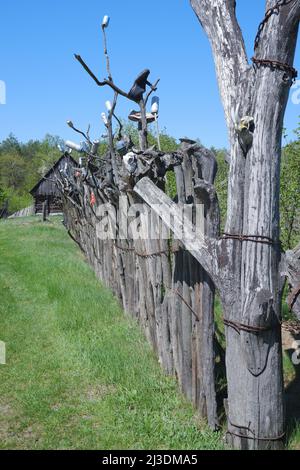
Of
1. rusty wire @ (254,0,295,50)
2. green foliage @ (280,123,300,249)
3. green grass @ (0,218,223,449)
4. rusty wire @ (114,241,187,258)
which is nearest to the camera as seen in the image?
rusty wire @ (254,0,295,50)

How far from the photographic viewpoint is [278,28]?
2.86 m

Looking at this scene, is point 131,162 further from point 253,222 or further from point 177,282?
point 253,222

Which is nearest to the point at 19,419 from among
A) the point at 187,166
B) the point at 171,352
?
the point at 171,352

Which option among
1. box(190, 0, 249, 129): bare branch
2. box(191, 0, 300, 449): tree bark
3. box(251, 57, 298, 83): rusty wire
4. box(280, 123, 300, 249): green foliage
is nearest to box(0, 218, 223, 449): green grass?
box(191, 0, 300, 449): tree bark

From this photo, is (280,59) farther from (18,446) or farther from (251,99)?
(18,446)

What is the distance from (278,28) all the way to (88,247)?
890cm

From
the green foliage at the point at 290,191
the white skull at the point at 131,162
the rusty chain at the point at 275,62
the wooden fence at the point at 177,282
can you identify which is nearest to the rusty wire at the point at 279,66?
the rusty chain at the point at 275,62

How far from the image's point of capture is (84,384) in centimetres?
440

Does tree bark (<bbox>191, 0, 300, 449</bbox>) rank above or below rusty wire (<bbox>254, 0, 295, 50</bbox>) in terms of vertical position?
below

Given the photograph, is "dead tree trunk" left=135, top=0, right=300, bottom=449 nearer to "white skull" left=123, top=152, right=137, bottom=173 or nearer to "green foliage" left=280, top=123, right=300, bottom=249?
"white skull" left=123, top=152, right=137, bottom=173

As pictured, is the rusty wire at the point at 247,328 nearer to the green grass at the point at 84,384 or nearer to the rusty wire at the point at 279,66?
the green grass at the point at 84,384

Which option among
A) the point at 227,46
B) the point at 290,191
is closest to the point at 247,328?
the point at 227,46

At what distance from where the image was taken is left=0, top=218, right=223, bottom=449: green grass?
11.4ft

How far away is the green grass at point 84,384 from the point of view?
3477 mm
